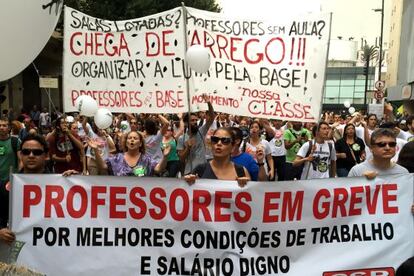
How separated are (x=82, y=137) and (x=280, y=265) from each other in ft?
19.7

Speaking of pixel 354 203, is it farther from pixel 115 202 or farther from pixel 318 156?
pixel 318 156

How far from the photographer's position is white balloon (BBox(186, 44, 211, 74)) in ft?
18.0

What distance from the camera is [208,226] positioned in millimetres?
4176

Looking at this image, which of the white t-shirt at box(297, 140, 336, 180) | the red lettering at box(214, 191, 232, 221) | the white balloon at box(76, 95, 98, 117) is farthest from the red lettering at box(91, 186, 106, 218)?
the white t-shirt at box(297, 140, 336, 180)

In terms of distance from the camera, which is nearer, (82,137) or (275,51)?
(275,51)

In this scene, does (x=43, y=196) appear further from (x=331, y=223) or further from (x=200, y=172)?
(x=331, y=223)

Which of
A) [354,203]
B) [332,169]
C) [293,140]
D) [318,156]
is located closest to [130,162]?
[354,203]

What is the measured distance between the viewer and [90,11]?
90.9ft

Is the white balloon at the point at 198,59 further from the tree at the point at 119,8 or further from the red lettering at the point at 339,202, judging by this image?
the tree at the point at 119,8

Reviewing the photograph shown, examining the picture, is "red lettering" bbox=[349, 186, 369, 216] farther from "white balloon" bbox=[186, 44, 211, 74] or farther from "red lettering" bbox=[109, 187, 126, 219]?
Result: "white balloon" bbox=[186, 44, 211, 74]

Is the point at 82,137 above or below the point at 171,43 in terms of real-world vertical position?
below

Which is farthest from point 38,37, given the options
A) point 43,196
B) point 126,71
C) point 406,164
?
point 406,164

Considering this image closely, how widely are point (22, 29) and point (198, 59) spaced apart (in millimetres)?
1588

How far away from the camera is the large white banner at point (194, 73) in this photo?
225 inches
